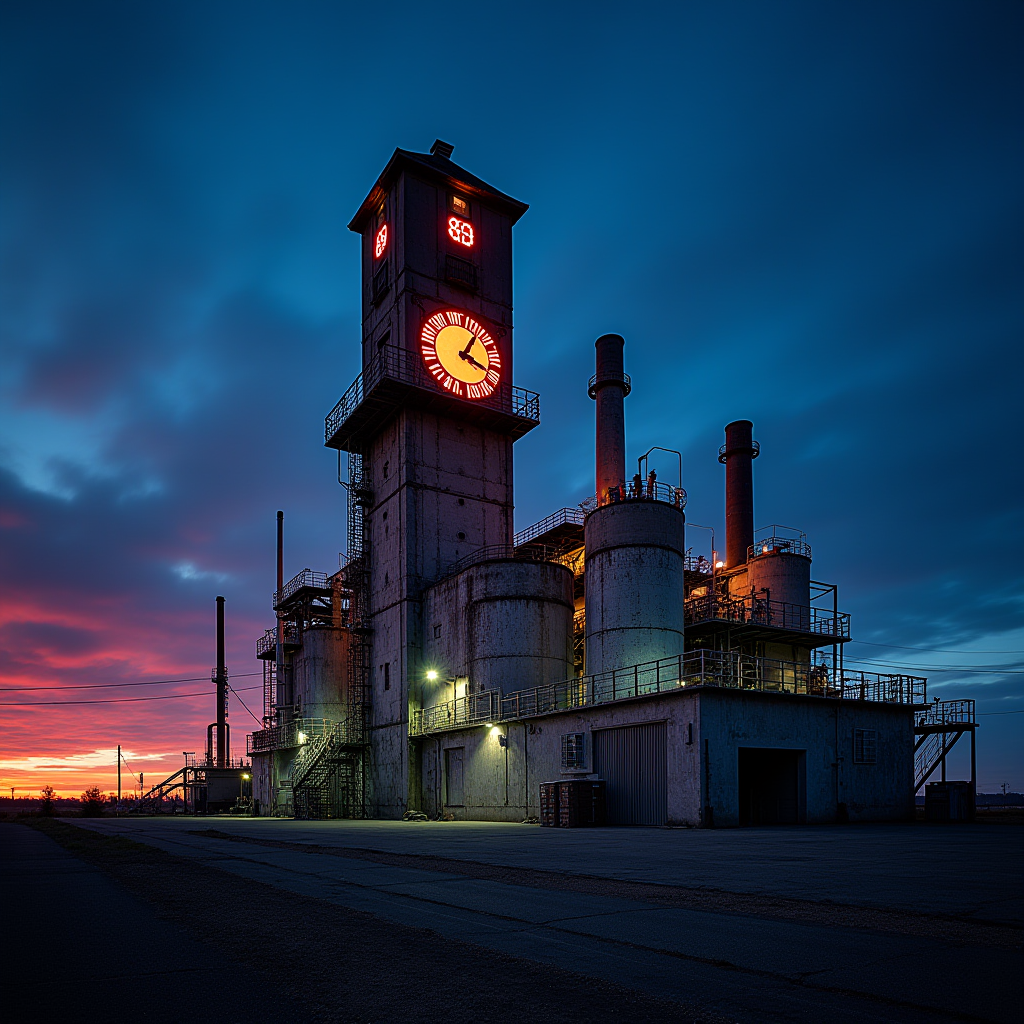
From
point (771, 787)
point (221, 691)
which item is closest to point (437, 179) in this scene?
point (771, 787)

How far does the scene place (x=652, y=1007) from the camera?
156 inches

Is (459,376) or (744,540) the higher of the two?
(459,376)

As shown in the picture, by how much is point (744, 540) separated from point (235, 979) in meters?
44.3

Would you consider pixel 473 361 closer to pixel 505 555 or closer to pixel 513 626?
pixel 505 555

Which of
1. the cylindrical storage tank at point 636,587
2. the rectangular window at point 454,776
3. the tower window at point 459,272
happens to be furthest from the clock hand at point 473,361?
the rectangular window at point 454,776

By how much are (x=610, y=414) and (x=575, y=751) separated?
1895cm

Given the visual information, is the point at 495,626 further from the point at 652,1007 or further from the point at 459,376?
the point at 652,1007

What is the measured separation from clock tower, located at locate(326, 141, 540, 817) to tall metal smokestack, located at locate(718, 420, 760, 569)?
1243 cm

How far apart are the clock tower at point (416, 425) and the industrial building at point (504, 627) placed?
Answer: 0.12 metres

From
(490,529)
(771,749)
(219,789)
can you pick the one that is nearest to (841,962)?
(771,749)

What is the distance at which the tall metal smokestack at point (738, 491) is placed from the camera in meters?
46.5

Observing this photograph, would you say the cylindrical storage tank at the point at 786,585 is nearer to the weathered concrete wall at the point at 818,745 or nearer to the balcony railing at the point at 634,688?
the balcony railing at the point at 634,688

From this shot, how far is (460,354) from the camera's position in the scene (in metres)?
43.0

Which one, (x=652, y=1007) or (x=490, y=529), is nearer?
(x=652, y=1007)
